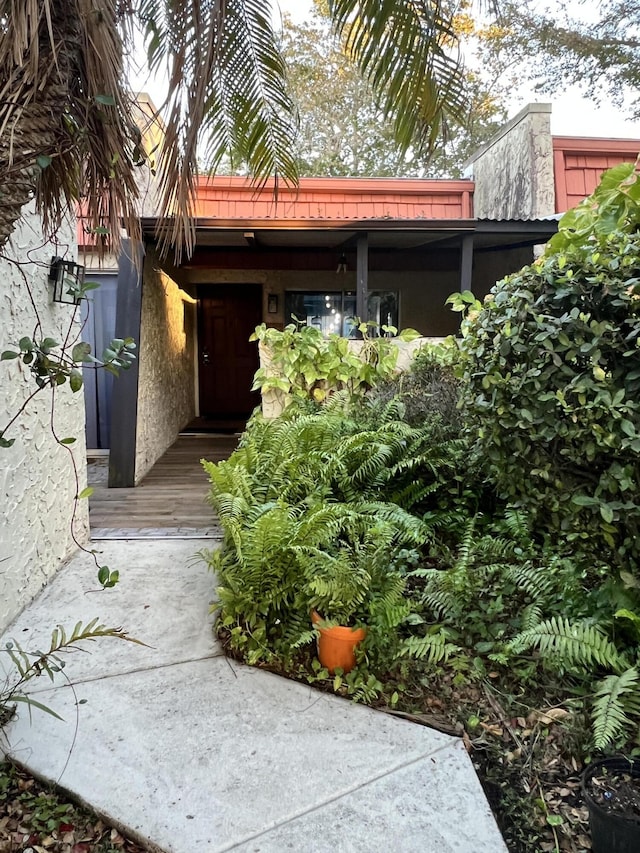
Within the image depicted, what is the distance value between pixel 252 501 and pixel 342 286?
20.1 feet

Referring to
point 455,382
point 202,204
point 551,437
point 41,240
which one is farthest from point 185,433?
point 551,437

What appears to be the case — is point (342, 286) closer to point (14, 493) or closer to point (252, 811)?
point (14, 493)

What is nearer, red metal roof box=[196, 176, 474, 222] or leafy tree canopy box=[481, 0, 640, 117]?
red metal roof box=[196, 176, 474, 222]

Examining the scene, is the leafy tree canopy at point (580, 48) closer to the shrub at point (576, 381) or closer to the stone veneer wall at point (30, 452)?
the shrub at point (576, 381)

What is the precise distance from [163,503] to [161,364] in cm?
251

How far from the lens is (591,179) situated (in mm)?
7930

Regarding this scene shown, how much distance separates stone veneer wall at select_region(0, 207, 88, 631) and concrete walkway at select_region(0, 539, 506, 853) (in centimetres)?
43

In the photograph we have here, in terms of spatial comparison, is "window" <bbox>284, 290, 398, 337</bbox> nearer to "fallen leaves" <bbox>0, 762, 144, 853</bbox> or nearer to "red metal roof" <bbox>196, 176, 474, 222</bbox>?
"red metal roof" <bbox>196, 176, 474, 222</bbox>

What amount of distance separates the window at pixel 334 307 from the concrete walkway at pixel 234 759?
675cm

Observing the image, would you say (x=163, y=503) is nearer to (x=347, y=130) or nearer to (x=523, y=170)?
(x=523, y=170)

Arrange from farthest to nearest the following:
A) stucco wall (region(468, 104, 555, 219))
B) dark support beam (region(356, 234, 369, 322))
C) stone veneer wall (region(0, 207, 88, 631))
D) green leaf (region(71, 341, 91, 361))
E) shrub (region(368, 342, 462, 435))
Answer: stucco wall (region(468, 104, 555, 219)) → dark support beam (region(356, 234, 369, 322)) → shrub (region(368, 342, 462, 435)) → stone veneer wall (region(0, 207, 88, 631)) → green leaf (region(71, 341, 91, 361))

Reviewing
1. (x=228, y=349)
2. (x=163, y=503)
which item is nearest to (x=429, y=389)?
(x=163, y=503)

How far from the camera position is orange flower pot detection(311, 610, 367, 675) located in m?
2.58

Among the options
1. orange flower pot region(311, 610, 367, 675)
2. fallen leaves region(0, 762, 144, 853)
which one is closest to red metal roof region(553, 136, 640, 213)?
orange flower pot region(311, 610, 367, 675)
